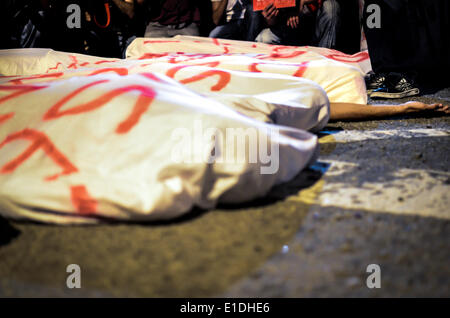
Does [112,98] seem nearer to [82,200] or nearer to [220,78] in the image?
[82,200]

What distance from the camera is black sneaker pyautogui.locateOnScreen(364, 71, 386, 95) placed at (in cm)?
203

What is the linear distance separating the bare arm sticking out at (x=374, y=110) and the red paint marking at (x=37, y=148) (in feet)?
3.35

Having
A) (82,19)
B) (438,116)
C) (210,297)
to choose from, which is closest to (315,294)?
(210,297)

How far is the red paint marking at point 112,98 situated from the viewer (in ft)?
2.10

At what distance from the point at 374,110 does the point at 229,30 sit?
192cm

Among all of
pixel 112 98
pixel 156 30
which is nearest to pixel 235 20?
pixel 156 30

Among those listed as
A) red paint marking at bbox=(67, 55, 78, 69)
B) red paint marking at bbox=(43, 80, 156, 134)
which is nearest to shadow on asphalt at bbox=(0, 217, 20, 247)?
red paint marking at bbox=(43, 80, 156, 134)

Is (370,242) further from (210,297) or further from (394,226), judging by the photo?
(210,297)

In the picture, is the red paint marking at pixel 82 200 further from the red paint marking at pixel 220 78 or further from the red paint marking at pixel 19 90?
the red paint marking at pixel 220 78

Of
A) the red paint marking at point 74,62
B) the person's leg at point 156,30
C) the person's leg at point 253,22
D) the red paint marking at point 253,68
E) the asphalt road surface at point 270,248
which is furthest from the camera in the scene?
the person's leg at point 253,22

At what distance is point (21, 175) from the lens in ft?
2.05

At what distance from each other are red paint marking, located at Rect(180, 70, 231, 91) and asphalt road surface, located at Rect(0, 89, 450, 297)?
0.43 metres

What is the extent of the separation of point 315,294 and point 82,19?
2.94m

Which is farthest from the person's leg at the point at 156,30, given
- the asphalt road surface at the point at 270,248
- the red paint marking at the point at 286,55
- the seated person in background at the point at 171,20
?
the asphalt road surface at the point at 270,248
